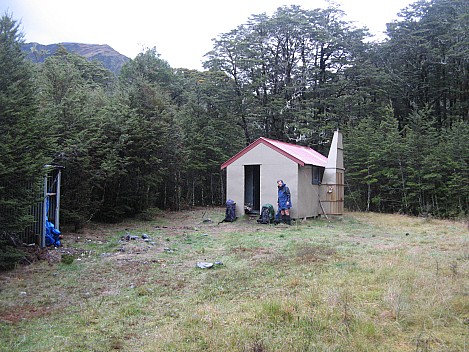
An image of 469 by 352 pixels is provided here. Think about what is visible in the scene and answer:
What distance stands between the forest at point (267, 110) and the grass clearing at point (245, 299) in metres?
2.47

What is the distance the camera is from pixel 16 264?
6.89m

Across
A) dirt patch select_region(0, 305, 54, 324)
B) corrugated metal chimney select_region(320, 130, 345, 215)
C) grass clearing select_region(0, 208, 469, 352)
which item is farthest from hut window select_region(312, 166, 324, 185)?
dirt patch select_region(0, 305, 54, 324)

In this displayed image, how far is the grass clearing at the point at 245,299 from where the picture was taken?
350 centimetres

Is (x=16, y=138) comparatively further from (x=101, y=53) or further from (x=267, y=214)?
(x=101, y=53)

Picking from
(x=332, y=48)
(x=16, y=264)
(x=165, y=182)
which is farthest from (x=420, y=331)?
(x=332, y=48)

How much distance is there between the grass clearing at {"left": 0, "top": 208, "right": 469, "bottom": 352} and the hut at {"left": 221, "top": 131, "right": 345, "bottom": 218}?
17.8ft

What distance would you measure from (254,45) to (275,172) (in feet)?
42.8

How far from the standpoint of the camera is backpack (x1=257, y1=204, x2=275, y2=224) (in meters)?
13.7

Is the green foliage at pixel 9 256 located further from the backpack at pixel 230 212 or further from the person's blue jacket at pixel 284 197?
the person's blue jacket at pixel 284 197

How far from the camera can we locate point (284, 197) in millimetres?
13555

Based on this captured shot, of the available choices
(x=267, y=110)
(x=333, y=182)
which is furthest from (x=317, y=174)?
(x=267, y=110)

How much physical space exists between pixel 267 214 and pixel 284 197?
0.89 meters

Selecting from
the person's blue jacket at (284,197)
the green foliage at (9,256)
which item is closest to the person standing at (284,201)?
the person's blue jacket at (284,197)

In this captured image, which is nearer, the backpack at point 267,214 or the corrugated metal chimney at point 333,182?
the backpack at point 267,214
